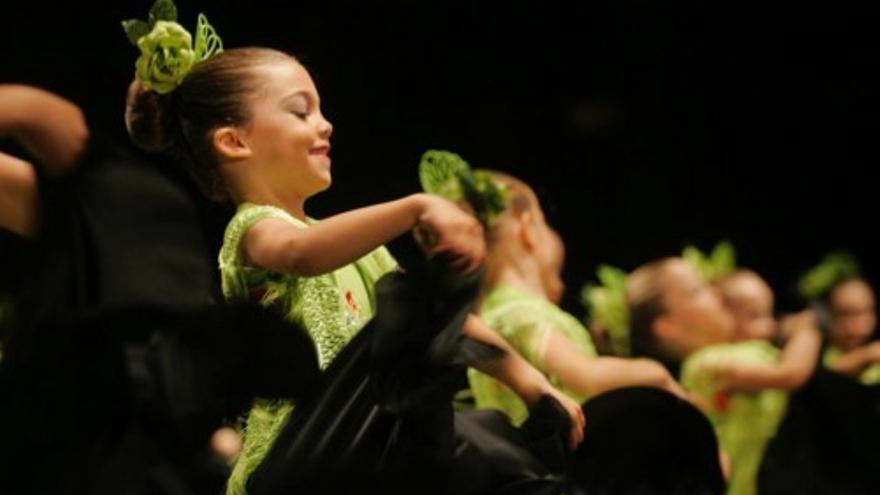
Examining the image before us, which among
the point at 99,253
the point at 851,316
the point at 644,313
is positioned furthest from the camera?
the point at 851,316

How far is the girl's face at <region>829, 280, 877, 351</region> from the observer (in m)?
4.84

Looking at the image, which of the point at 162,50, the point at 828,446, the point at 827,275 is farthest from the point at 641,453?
the point at 827,275

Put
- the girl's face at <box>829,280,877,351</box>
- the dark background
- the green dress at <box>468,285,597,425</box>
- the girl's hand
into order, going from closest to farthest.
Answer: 1. the girl's hand
2. the green dress at <box>468,285,597,425</box>
3. the dark background
4. the girl's face at <box>829,280,877,351</box>

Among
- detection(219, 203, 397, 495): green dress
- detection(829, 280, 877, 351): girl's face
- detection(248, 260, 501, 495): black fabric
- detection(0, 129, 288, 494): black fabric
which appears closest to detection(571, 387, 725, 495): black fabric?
detection(219, 203, 397, 495): green dress

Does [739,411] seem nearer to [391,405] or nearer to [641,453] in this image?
[641,453]

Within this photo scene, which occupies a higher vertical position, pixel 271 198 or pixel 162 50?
pixel 162 50

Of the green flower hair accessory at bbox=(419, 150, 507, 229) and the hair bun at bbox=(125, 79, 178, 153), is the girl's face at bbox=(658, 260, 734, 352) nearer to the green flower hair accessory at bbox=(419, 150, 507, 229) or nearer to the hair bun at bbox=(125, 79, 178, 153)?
the green flower hair accessory at bbox=(419, 150, 507, 229)

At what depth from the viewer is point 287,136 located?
218 cm

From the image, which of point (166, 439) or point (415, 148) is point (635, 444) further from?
point (166, 439)

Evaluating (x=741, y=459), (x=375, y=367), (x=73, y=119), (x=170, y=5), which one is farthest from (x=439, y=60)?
(x=73, y=119)

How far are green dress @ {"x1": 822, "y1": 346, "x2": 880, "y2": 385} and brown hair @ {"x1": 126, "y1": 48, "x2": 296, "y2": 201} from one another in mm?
2601

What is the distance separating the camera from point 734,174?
206 inches

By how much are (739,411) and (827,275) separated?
4.03ft

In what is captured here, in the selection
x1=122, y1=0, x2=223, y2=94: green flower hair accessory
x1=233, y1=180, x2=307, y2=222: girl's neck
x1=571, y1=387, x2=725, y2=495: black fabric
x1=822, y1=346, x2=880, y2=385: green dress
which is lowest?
x1=822, y1=346, x2=880, y2=385: green dress
